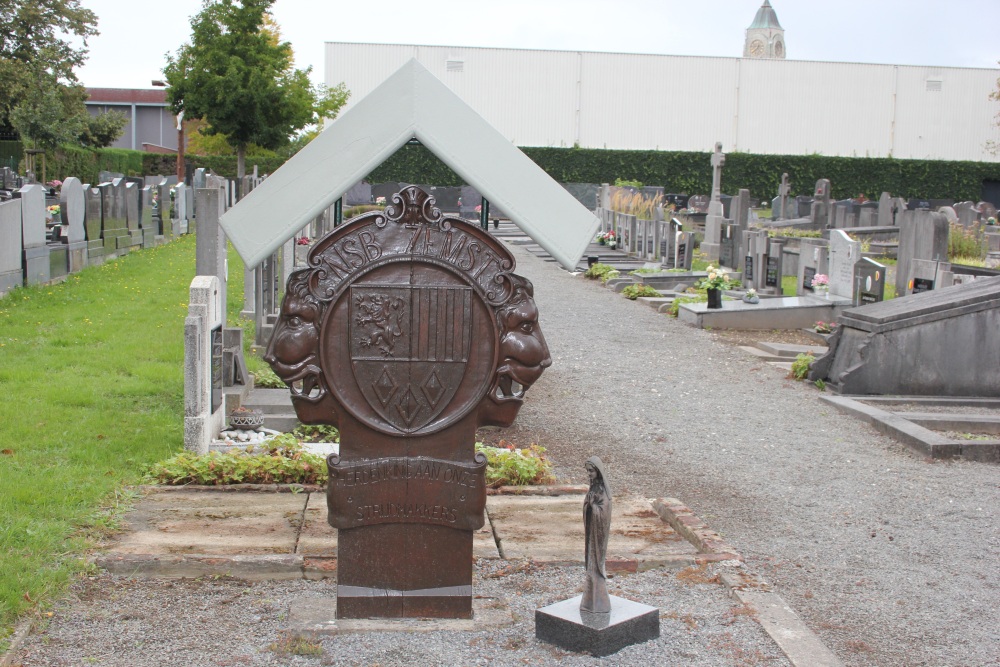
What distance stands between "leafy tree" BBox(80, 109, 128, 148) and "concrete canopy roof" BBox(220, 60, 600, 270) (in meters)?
39.1

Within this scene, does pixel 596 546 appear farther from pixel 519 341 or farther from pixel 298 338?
pixel 298 338

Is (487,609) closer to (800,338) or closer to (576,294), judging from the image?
(800,338)

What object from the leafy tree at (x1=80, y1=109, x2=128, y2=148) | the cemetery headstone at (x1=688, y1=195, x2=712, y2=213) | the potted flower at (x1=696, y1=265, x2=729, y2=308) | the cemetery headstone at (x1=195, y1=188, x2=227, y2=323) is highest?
the leafy tree at (x1=80, y1=109, x2=128, y2=148)

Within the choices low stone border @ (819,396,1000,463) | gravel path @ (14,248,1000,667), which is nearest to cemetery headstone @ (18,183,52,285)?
gravel path @ (14,248,1000,667)

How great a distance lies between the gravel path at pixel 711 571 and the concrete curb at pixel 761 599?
0.27 ft

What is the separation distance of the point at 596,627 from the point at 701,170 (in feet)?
139

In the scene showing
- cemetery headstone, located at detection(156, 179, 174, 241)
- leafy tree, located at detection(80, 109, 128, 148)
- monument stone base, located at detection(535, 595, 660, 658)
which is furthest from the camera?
leafy tree, located at detection(80, 109, 128, 148)

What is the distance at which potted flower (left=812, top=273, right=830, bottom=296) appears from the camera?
14.3 metres

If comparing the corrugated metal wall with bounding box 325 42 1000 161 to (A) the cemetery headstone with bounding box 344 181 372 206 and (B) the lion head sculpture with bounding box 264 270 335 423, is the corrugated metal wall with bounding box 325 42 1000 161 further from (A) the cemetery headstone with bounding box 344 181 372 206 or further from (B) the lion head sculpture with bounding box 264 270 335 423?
(B) the lion head sculpture with bounding box 264 270 335 423

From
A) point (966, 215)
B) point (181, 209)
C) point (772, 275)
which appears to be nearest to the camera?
point (772, 275)

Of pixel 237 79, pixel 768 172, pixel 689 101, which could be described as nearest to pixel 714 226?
pixel 237 79

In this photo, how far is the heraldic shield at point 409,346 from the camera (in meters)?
4.05

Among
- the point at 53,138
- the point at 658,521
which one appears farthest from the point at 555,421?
the point at 53,138

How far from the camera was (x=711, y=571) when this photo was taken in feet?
15.9
